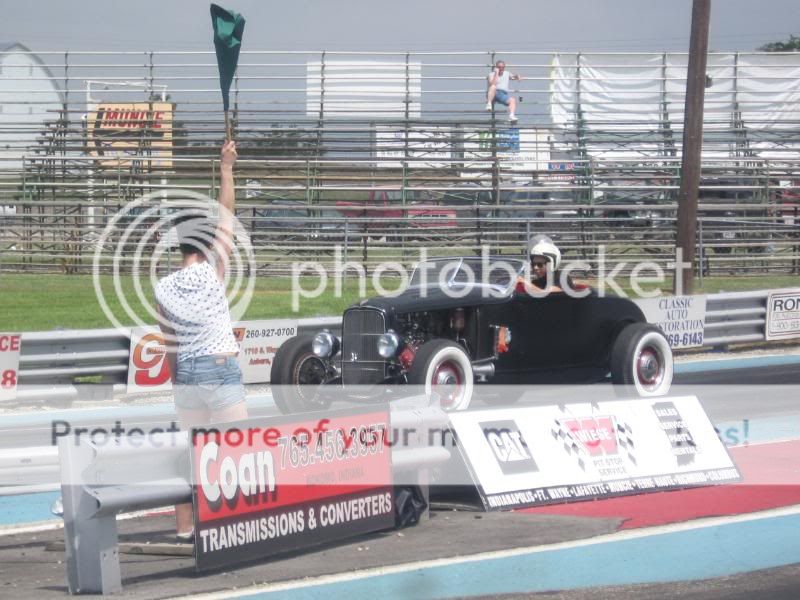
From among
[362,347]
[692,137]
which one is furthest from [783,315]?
[362,347]

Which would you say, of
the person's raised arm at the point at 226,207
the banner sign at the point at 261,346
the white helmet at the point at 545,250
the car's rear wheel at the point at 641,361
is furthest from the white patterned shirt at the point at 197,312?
the banner sign at the point at 261,346

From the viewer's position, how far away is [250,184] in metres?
29.2

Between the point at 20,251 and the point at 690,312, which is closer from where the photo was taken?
the point at 690,312

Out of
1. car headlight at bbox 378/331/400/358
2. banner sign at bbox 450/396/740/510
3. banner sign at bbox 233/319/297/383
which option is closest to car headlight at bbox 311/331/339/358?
car headlight at bbox 378/331/400/358

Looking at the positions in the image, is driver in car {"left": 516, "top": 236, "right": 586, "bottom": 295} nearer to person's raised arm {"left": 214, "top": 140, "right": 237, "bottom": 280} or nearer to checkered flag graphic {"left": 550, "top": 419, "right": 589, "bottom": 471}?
checkered flag graphic {"left": 550, "top": 419, "right": 589, "bottom": 471}

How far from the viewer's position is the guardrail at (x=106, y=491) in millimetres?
5734

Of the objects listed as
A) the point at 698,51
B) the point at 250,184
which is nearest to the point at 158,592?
the point at 698,51

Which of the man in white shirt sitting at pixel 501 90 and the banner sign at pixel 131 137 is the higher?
the man in white shirt sitting at pixel 501 90

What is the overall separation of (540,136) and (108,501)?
26.5 metres

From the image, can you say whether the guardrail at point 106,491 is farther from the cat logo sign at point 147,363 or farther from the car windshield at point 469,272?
the cat logo sign at point 147,363

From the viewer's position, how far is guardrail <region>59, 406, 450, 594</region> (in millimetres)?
5734

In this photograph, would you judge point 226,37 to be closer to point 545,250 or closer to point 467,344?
point 467,344

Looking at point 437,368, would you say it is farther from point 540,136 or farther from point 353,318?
point 540,136

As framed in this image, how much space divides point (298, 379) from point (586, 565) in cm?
480
